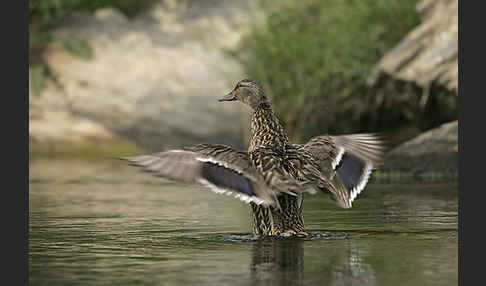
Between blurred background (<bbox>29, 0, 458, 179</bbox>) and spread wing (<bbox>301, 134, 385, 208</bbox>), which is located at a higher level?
blurred background (<bbox>29, 0, 458, 179</bbox>)

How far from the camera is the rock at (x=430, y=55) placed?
1497 cm

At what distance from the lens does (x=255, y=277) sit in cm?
525

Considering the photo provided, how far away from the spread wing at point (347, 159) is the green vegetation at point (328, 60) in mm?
8776

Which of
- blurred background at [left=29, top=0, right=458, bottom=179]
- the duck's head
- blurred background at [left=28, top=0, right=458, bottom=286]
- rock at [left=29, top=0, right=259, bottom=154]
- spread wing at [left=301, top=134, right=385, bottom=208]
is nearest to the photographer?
blurred background at [left=28, top=0, right=458, bottom=286]

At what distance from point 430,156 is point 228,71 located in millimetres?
7219

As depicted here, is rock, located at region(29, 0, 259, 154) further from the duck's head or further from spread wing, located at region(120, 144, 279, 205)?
spread wing, located at region(120, 144, 279, 205)

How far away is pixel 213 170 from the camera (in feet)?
22.0

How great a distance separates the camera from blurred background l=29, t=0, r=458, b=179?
15.9m

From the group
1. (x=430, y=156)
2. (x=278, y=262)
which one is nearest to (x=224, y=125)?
(x=430, y=156)

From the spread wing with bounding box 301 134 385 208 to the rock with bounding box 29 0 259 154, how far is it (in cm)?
1006

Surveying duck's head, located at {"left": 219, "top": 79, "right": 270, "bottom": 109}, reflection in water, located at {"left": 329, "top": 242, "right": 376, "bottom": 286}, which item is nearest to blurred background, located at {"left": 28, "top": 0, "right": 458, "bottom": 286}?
reflection in water, located at {"left": 329, "top": 242, "right": 376, "bottom": 286}

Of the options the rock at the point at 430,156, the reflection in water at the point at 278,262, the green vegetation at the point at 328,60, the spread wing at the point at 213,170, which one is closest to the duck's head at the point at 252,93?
the spread wing at the point at 213,170

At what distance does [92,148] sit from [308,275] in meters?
13.2

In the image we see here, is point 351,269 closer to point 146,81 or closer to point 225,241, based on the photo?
point 225,241
